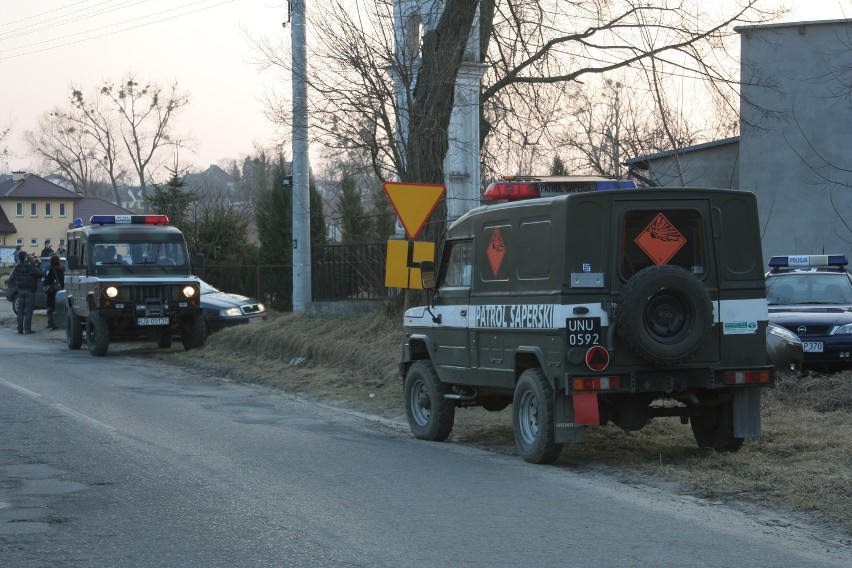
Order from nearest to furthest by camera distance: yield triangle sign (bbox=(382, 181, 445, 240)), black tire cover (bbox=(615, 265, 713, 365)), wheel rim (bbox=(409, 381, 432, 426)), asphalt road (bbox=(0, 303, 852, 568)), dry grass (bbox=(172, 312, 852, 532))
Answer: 1. asphalt road (bbox=(0, 303, 852, 568))
2. dry grass (bbox=(172, 312, 852, 532))
3. black tire cover (bbox=(615, 265, 713, 365))
4. wheel rim (bbox=(409, 381, 432, 426))
5. yield triangle sign (bbox=(382, 181, 445, 240))

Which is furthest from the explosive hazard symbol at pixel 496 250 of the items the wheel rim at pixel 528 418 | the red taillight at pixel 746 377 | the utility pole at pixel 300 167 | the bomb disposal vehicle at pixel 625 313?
the utility pole at pixel 300 167

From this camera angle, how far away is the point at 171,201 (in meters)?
37.2

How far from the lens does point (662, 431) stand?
11344 millimetres

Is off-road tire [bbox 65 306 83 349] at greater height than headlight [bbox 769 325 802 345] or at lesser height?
lesser

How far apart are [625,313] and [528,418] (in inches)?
57.4

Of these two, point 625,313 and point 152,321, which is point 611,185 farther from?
point 152,321

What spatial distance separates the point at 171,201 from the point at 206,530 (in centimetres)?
3132

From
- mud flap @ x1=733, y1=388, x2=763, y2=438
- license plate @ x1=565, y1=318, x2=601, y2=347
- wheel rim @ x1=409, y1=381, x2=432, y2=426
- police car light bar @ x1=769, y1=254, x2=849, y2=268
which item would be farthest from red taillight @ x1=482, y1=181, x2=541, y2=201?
police car light bar @ x1=769, y1=254, x2=849, y2=268

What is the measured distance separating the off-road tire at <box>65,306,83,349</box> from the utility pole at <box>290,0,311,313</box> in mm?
4666

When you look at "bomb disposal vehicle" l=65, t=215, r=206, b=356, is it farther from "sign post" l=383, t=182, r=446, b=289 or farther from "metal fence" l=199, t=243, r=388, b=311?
"sign post" l=383, t=182, r=446, b=289

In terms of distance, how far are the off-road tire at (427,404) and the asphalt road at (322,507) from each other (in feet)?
0.68

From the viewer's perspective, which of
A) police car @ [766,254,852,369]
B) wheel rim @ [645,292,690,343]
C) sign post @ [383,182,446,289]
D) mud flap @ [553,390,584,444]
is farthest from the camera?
police car @ [766,254,852,369]

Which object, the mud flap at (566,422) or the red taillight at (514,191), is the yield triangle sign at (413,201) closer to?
the red taillight at (514,191)

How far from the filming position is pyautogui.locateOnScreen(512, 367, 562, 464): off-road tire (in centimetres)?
936
